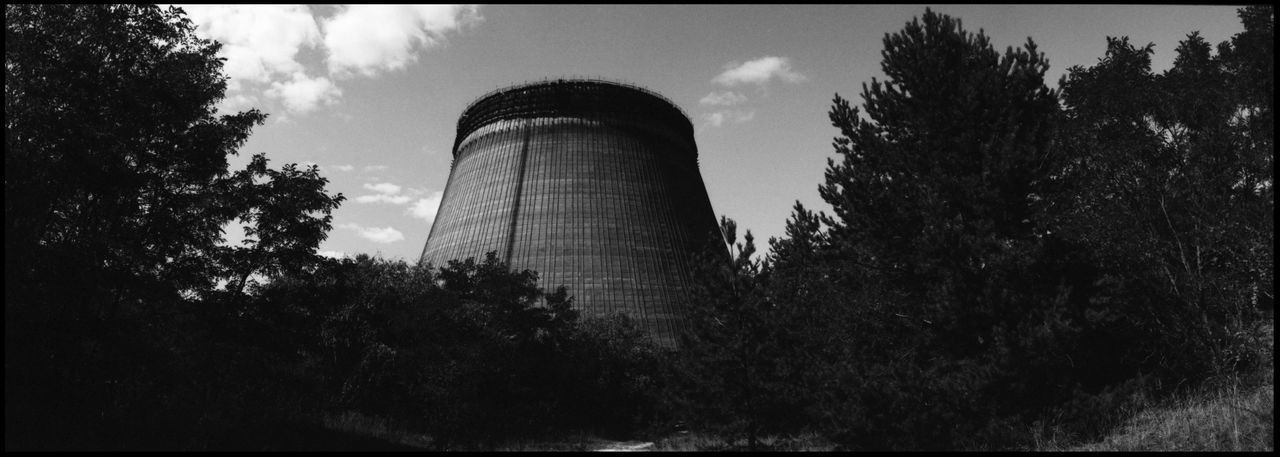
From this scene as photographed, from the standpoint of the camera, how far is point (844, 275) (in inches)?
463

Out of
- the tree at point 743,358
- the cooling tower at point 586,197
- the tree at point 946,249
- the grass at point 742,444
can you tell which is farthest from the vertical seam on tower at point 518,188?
the tree at point 946,249

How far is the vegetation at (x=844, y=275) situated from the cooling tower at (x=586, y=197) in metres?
10.4

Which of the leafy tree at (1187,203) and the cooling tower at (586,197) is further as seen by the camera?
the cooling tower at (586,197)

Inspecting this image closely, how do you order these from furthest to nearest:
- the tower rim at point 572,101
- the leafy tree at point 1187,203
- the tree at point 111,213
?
the tower rim at point 572,101
the leafy tree at point 1187,203
the tree at point 111,213

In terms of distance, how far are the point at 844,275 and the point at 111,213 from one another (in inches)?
536

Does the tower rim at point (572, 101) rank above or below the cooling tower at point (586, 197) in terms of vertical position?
above

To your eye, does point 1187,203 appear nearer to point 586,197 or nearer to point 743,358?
point 743,358

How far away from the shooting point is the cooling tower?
26.5 metres

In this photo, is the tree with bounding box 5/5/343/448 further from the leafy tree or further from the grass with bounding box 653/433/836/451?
the leafy tree

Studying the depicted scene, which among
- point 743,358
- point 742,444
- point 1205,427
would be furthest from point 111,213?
point 1205,427

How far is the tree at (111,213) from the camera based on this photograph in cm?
906

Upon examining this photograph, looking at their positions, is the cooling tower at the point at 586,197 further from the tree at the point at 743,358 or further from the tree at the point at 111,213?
the tree at the point at 111,213

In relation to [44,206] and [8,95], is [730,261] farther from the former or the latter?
[8,95]

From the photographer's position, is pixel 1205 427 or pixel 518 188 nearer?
pixel 1205 427
